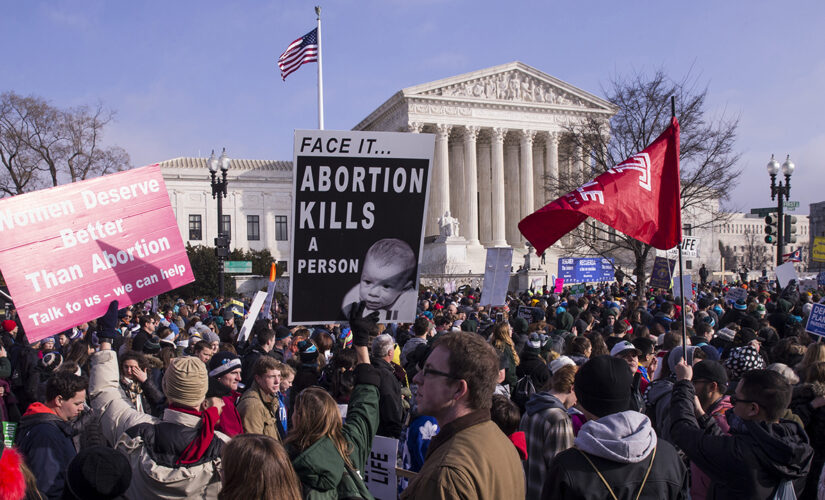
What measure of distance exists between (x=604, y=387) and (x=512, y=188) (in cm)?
5846

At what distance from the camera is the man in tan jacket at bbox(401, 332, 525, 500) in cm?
233

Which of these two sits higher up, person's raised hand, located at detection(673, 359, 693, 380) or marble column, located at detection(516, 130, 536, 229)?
marble column, located at detection(516, 130, 536, 229)

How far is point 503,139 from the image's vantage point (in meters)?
59.1

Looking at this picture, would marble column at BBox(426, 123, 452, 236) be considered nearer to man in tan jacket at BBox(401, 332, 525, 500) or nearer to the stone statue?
the stone statue

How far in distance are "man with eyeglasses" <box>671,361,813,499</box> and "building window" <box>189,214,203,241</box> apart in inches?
2319

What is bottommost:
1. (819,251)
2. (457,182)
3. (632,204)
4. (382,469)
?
(382,469)

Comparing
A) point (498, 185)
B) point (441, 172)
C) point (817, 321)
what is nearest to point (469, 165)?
point (441, 172)

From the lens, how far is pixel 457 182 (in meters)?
58.4

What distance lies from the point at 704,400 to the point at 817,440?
669 millimetres

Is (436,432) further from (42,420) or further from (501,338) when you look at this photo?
(501,338)

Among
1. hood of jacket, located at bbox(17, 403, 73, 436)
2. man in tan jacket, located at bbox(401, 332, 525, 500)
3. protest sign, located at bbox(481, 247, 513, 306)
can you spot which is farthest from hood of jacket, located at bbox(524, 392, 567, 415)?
protest sign, located at bbox(481, 247, 513, 306)

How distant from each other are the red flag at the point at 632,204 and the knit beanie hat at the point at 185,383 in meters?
3.11

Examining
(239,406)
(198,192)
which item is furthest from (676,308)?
(198,192)

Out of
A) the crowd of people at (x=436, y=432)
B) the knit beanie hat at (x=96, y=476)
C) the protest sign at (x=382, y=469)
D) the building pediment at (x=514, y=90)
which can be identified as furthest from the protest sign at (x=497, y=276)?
the building pediment at (x=514, y=90)
